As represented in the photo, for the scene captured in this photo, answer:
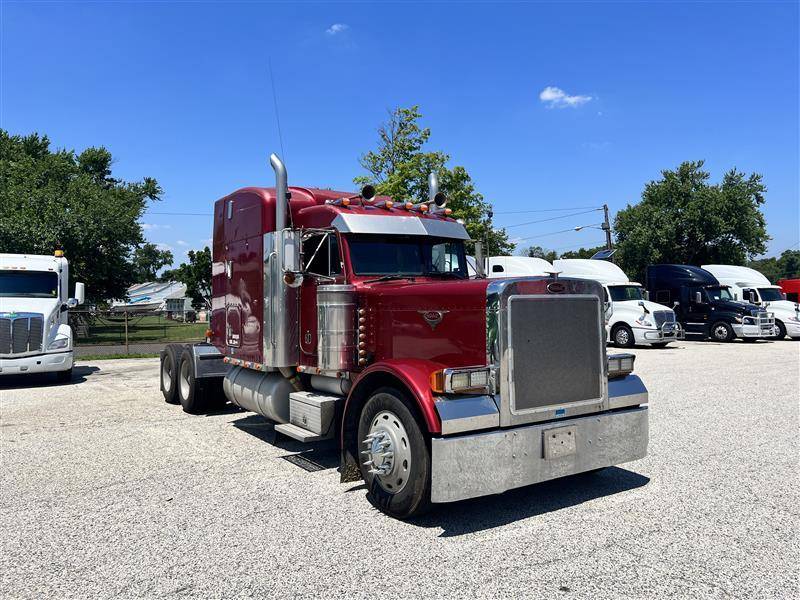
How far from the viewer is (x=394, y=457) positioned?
15.0 ft

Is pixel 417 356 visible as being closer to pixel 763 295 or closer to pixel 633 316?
pixel 633 316

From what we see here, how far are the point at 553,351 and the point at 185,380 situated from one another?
655cm

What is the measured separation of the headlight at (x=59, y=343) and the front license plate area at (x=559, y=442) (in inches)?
449

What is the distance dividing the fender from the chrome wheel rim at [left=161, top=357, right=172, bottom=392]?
6127 millimetres

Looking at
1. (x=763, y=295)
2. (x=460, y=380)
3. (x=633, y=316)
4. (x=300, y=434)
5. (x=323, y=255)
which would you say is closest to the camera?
(x=460, y=380)

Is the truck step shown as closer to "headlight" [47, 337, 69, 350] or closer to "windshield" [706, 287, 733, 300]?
"headlight" [47, 337, 69, 350]

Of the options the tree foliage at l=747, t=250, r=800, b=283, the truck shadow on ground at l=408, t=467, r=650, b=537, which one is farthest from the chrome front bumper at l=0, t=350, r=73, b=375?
the tree foliage at l=747, t=250, r=800, b=283

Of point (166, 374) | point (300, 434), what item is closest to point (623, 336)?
point (166, 374)

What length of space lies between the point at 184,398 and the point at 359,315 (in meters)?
4.92

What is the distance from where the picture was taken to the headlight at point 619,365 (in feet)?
16.6

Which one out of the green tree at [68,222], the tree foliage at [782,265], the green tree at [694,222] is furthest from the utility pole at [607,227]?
the tree foliage at [782,265]

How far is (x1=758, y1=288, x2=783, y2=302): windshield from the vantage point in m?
26.5

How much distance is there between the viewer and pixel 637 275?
41438 mm

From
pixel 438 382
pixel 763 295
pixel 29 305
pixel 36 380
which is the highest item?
pixel 763 295
